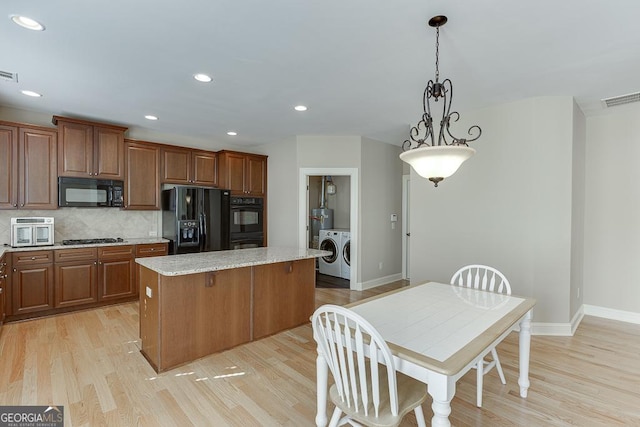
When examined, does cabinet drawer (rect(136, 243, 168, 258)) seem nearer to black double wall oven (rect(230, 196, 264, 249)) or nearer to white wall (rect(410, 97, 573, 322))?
black double wall oven (rect(230, 196, 264, 249))

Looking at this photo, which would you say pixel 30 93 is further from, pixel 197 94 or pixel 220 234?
pixel 220 234

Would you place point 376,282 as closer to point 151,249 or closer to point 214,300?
point 214,300

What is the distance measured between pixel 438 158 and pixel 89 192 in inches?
174

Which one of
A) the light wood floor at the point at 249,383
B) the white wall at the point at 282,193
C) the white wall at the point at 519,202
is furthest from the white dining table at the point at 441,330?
the white wall at the point at 282,193


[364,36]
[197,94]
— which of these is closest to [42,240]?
A: [197,94]

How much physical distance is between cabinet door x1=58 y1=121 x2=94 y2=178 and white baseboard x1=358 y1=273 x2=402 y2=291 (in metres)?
4.14

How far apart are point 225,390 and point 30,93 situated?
3.63 metres

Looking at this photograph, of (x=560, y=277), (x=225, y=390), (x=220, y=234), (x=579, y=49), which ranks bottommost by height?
(x=225, y=390)

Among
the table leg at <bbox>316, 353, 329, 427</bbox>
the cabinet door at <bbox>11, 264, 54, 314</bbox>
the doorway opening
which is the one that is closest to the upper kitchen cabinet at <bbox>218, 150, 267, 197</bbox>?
the doorway opening

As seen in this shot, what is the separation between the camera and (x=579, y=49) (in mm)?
2299

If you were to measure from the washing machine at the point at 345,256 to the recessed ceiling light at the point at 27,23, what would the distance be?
15.1 ft

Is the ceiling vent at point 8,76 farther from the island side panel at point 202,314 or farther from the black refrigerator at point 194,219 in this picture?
the island side panel at point 202,314

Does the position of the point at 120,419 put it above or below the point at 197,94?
below

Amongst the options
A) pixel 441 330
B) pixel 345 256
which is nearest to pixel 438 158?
pixel 441 330
